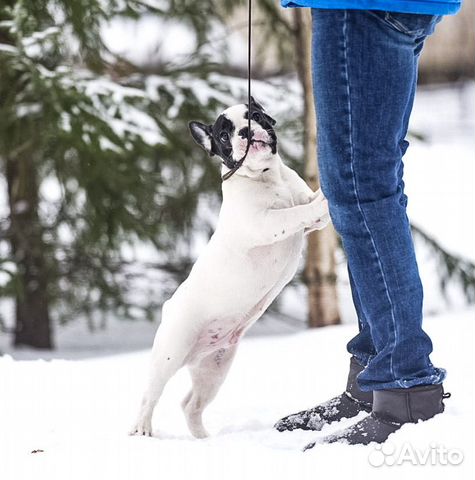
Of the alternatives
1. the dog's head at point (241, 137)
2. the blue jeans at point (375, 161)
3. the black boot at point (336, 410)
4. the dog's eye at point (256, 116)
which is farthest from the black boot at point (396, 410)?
the dog's eye at point (256, 116)

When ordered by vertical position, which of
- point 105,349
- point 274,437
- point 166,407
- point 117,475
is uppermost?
point 117,475

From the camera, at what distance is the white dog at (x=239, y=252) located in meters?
2.87

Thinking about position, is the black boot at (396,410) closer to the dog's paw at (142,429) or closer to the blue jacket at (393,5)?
the dog's paw at (142,429)

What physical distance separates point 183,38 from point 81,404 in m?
5.56

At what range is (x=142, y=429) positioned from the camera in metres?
2.99

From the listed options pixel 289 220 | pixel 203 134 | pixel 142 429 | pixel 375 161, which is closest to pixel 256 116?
pixel 203 134

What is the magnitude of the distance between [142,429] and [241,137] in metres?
1.02

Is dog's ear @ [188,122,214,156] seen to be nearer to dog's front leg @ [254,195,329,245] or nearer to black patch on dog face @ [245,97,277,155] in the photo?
black patch on dog face @ [245,97,277,155]

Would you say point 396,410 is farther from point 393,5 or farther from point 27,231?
point 27,231

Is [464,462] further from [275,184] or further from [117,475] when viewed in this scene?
[275,184]

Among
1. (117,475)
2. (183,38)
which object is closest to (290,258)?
(117,475)

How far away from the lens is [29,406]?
3.33 m

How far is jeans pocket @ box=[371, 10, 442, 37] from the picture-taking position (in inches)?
88.0

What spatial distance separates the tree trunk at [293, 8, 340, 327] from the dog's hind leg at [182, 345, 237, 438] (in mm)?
2821
